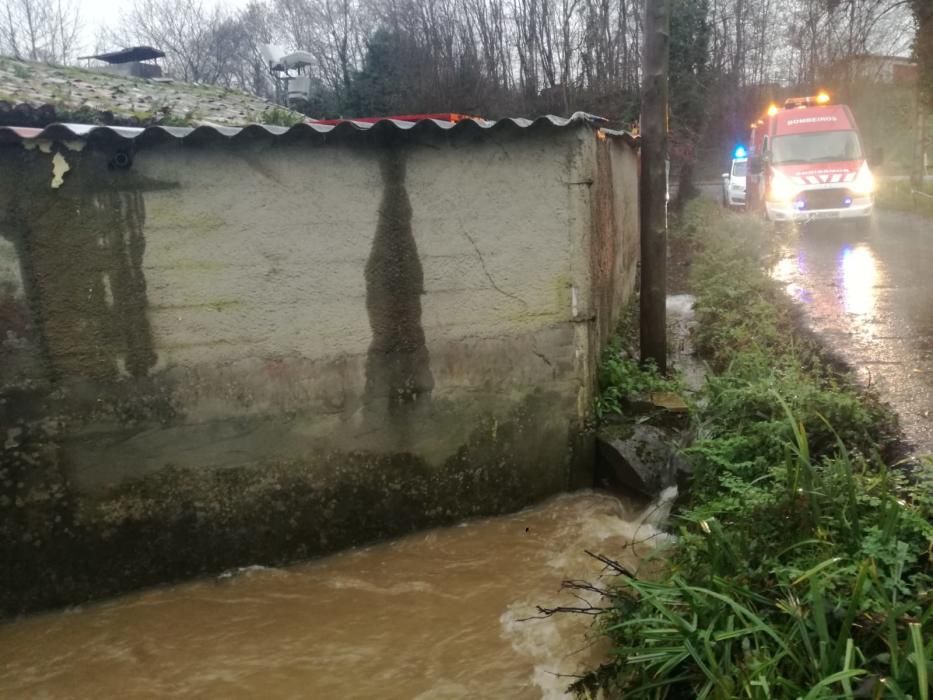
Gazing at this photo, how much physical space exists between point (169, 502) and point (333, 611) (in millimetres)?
1268

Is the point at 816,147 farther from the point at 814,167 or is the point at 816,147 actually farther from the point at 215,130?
the point at 215,130

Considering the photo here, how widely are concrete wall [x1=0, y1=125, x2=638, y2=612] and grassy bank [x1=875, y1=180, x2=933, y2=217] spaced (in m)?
15.4

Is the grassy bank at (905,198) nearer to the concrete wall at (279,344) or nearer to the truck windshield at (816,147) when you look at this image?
the truck windshield at (816,147)

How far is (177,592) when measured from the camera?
16.0ft

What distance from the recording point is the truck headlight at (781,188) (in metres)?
15.2

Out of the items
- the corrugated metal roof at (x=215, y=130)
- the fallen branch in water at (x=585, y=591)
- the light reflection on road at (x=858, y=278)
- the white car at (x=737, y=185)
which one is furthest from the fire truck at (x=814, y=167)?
the fallen branch in water at (x=585, y=591)

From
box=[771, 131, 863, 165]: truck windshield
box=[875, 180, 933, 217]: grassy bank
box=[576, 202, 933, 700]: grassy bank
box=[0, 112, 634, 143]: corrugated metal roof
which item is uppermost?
box=[771, 131, 863, 165]: truck windshield

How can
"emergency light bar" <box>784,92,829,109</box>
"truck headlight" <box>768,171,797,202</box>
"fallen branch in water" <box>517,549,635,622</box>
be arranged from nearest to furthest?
"fallen branch in water" <box>517,549,635,622</box>, "truck headlight" <box>768,171,797,202</box>, "emergency light bar" <box>784,92,829,109</box>

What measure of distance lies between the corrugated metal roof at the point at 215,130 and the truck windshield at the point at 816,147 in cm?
1215

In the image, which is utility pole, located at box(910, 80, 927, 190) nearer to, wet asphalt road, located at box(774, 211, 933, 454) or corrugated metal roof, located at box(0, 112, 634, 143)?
wet asphalt road, located at box(774, 211, 933, 454)

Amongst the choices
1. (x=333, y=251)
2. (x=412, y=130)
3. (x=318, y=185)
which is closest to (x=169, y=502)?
(x=333, y=251)

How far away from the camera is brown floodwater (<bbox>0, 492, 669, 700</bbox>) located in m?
4.03

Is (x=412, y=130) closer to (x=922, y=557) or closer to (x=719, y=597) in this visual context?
(x=719, y=597)

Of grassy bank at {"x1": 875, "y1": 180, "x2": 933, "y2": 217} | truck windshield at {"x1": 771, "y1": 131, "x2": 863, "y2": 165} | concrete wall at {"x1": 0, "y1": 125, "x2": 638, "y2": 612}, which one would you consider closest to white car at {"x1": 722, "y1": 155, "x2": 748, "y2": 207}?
grassy bank at {"x1": 875, "y1": 180, "x2": 933, "y2": 217}
